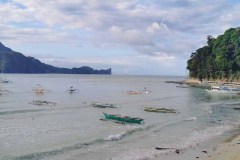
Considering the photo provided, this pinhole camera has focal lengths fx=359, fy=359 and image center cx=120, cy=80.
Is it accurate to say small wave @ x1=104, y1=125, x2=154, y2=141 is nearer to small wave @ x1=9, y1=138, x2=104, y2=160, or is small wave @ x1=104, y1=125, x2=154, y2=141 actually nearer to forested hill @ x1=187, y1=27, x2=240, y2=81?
small wave @ x1=9, y1=138, x2=104, y2=160

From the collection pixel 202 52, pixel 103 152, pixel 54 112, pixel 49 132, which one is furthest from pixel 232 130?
pixel 202 52

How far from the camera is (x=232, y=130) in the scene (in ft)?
141

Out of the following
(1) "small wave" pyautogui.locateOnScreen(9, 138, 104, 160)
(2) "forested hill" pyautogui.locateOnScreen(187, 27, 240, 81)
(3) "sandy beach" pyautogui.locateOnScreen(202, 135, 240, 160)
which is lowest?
(1) "small wave" pyautogui.locateOnScreen(9, 138, 104, 160)

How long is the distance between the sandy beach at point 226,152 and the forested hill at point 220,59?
13831 centimetres

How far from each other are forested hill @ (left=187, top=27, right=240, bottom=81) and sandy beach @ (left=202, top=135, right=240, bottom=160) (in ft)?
454

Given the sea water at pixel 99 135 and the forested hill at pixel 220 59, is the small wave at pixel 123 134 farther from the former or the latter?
the forested hill at pixel 220 59

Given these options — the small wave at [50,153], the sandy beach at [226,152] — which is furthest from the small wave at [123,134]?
the sandy beach at [226,152]

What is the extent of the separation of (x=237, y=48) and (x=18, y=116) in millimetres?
139044

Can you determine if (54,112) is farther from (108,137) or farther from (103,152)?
(103,152)

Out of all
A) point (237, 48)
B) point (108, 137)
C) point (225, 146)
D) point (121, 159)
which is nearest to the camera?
point (121, 159)

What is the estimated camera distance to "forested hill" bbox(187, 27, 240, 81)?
168625 mm

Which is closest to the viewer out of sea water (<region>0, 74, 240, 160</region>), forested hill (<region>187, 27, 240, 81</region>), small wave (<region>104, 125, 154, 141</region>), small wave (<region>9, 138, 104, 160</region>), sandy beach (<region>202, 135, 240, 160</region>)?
sandy beach (<region>202, 135, 240, 160</region>)

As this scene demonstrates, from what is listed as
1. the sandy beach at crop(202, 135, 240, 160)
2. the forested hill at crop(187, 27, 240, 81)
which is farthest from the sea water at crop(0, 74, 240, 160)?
the forested hill at crop(187, 27, 240, 81)

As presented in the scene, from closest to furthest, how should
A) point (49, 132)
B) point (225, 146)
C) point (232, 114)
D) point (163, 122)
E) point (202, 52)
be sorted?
point (225, 146) < point (49, 132) < point (163, 122) < point (232, 114) < point (202, 52)
